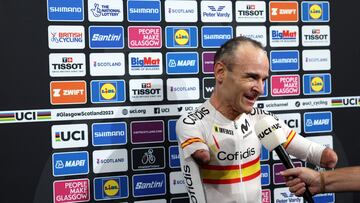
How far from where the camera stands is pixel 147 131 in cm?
199

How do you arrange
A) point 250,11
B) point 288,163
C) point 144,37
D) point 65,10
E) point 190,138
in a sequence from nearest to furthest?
point 288,163, point 190,138, point 65,10, point 144,37, point 250,11

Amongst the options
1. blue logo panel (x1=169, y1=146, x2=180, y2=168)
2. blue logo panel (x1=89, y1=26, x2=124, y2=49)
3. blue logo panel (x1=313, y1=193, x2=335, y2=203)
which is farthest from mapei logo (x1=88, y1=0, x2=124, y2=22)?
blue logo panel (x1=313, y1=193, x2=335, y2=203)

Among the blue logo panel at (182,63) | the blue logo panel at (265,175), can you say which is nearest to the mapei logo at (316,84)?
the blue logo panel at (265,175)

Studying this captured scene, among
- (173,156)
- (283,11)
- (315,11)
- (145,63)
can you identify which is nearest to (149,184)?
(173,156)

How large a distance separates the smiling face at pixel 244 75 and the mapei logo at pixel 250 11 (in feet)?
1.51

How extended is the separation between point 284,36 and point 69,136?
3.27 feet

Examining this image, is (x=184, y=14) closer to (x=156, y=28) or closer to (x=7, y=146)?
(x=156, y=28)

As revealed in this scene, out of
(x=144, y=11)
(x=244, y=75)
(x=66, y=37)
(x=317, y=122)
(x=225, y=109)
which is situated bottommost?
(x=317, y=122)

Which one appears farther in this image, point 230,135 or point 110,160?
point 110,160

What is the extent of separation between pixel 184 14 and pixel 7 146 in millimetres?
843

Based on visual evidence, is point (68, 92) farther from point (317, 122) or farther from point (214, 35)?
point (317, 122)

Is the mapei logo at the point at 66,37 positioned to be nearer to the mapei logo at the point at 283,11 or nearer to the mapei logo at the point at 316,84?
the mapei logo at the point at 283,11

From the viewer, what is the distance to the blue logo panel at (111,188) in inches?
75.9

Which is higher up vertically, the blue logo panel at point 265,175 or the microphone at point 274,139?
the microphone at point 274,139
